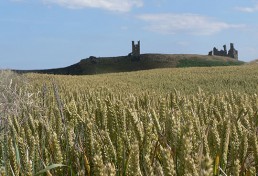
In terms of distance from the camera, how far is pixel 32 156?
195 centimetres

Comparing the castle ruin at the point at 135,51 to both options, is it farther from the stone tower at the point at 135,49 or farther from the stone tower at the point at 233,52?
the stone tower at the point at 233,52

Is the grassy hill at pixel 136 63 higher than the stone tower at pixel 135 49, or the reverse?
the stone tower at pixel 135 49

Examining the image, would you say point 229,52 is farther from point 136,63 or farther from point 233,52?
point 136,63

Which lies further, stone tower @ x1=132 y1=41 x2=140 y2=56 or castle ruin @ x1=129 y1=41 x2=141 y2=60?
stone tower @ x1=132 y1=41 x2=140 y2=56

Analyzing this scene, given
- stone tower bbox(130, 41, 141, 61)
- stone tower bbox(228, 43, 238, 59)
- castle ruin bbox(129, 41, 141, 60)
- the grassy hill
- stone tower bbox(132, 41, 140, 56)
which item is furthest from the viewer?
stone tower bbox(228, 43, 238, 59)

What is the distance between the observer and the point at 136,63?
246 ft

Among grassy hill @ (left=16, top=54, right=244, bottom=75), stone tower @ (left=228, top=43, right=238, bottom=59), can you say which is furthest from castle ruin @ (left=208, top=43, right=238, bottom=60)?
grassy hill @ (left=16, top=54, right=244, bottom=75)

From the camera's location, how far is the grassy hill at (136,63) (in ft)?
232

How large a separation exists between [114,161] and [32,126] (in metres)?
1.09

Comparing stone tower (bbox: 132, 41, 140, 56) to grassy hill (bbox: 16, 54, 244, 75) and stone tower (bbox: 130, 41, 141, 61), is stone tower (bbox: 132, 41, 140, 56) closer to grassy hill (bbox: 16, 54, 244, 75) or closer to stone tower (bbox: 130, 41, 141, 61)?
stone tower (bbox: 130, 41, 141, 61)

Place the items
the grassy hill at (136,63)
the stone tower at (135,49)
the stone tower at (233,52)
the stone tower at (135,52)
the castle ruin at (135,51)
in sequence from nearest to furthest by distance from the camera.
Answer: the grassy hill at (136,63), the stone tower at (135,52), the castle ruin at (135,51), the stone tower at (135,49), the stone tower at (233,52)

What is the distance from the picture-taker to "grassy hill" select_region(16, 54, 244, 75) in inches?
2785

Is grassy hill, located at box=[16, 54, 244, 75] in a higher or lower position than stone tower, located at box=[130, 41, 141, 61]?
lower

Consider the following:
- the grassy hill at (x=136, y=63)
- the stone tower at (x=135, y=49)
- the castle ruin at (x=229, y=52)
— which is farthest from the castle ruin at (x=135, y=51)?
the castle ruin at (x=229, y=52)
